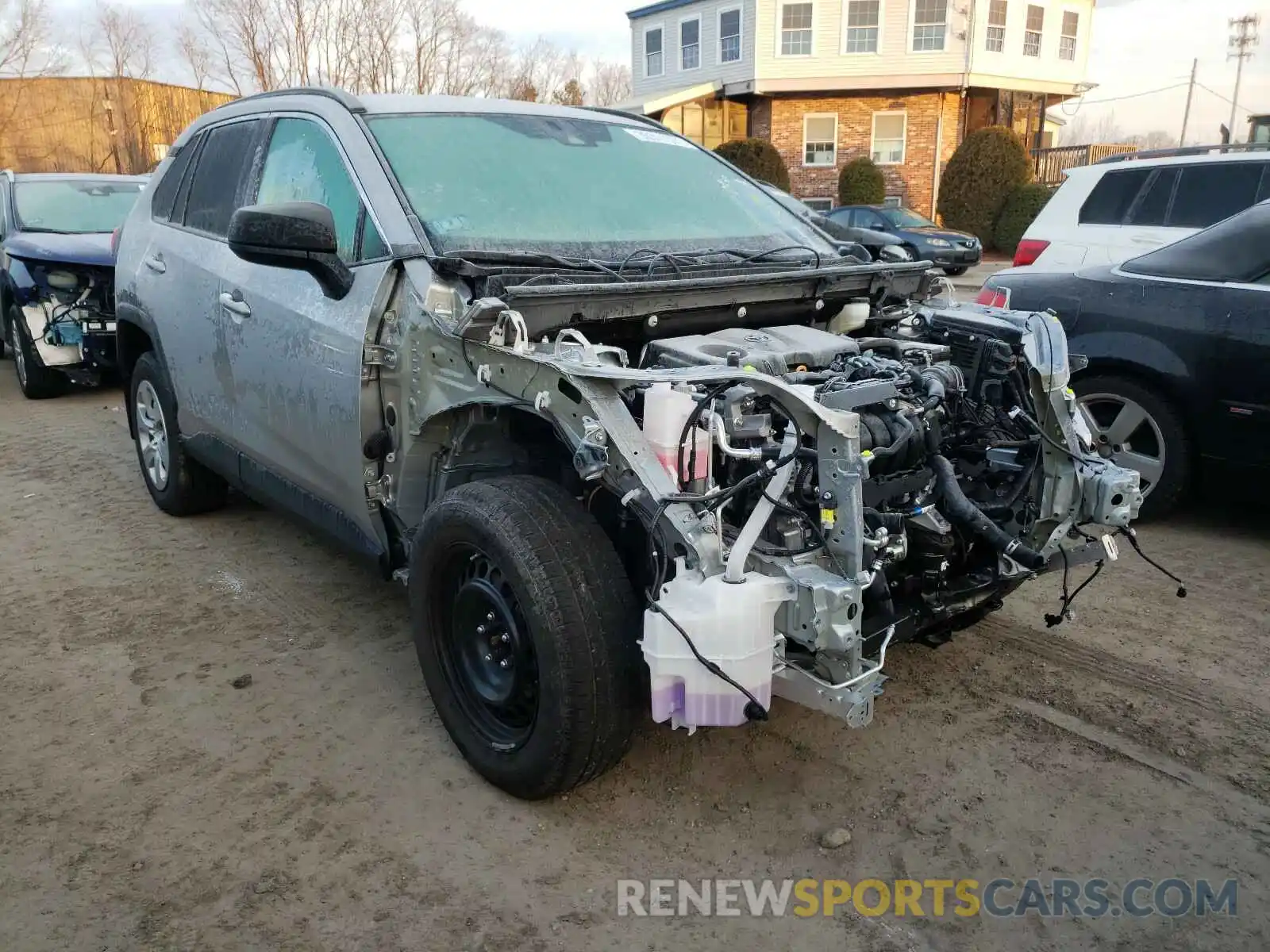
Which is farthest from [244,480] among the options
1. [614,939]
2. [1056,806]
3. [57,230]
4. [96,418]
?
[57,230]

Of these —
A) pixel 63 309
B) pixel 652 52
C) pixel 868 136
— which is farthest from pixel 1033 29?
pixel 63 309

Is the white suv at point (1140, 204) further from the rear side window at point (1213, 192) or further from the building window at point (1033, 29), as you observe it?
the building window at point (1033, 29)

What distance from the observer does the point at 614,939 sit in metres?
2.39

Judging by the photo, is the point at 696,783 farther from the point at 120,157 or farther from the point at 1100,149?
the point at 120,157

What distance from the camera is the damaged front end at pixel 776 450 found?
2.36 meters

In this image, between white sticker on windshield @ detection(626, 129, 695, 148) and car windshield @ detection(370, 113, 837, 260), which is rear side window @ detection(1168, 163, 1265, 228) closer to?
car windshield @ detection(370, 113, 837, 260)

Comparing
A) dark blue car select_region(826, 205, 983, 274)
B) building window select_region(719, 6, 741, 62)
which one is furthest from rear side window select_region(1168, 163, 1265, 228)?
building window select_region(719, 6, 741, 62)

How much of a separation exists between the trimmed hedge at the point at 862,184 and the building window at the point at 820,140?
2.84m

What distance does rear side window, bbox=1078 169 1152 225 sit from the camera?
7.15m

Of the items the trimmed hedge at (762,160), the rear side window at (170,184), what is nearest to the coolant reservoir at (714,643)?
the rear side window at (170,184)

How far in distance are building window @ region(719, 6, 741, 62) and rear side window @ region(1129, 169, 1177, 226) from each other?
81.1ft

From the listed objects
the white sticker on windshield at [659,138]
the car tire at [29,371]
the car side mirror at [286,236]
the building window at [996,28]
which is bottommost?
the car tire at [29,371]

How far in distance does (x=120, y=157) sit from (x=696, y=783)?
33924mm

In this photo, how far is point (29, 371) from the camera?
28.0ft
